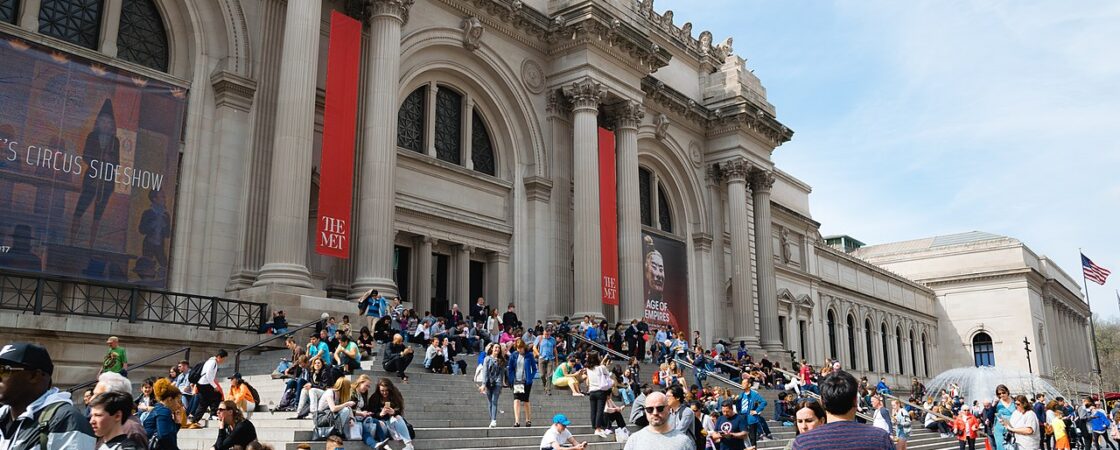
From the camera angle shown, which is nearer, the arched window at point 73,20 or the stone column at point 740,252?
the arched window at point 73,20

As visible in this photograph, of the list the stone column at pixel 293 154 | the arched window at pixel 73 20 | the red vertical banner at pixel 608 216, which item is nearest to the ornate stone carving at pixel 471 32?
the red vertical banner at pixel 608 216

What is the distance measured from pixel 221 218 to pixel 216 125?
2.16m

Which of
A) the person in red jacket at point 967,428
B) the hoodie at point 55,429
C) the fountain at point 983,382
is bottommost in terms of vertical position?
the person in red jacket at point 967,428

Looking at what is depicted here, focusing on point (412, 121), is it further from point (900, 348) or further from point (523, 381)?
point (900, 348)

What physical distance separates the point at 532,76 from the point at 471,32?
3527mm

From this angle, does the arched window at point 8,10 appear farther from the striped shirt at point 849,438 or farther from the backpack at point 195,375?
the striped shirt at point 849,438

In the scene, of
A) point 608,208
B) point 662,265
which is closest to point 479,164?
point 608,208

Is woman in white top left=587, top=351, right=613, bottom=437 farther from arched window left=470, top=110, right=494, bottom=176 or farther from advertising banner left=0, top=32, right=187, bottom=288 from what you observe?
arched window left=470, top=110, right=494, bottom=176

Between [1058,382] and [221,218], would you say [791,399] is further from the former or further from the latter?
[1058,382]

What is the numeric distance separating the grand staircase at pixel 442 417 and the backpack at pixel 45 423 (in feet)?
23.6

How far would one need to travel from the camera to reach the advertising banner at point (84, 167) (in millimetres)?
17078

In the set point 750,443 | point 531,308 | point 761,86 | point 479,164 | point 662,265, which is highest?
point 761,86

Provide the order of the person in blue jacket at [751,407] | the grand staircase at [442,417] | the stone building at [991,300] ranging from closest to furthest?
the grand staircase at [442,417] < the person in blue jacket at [751,407] < the stone building at [991,300]

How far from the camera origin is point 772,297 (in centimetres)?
3912
